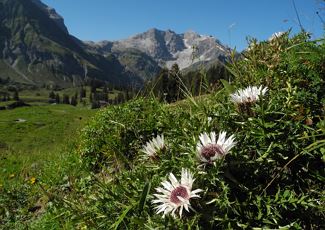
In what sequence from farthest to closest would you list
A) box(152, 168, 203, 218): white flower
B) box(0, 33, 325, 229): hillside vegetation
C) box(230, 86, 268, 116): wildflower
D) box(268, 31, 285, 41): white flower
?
box(268, 31, 285, 41): white flower, box(230, 86, 268, 116): wildflower, box(0, 33, 325, 229): hillside vegetation, box(152, 168, 203, 218): white flower

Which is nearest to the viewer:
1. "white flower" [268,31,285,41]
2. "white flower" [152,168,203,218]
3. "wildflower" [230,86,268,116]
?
"white flower" [152,168,203,218]

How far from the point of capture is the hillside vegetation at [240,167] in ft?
9.37

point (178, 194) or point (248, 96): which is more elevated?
point (248, 96)

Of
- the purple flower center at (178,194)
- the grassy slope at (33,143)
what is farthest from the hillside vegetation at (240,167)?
the grassy slope at (33,143)

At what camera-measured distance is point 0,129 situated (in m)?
80.4

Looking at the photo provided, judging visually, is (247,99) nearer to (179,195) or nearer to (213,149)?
(213,149)

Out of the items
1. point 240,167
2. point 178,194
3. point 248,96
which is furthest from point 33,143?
Answer: point 178,194

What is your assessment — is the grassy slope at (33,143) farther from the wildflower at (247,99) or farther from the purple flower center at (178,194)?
the purple flower center at (178,194)

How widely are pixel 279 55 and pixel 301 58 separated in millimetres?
371

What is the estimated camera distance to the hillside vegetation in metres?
2.86

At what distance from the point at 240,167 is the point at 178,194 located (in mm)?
569

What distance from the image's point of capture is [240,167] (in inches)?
121

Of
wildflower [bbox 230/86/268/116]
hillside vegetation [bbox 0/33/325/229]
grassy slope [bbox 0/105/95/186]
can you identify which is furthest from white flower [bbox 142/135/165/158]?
grassy slope [bbox 0/105/95/186]

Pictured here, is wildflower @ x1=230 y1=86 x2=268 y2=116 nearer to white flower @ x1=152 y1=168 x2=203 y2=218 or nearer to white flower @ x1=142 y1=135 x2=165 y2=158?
white flower @ x1=142 y1=135 x2=165 y2=158
